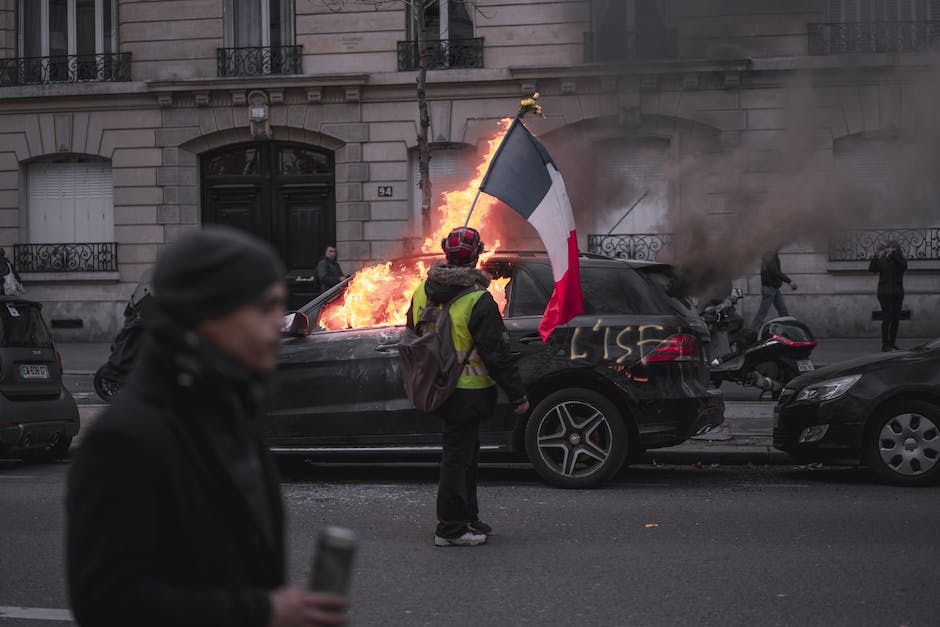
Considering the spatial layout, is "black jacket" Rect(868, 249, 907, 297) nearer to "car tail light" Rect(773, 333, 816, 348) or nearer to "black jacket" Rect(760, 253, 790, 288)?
"black jacket" Rect(760, 253, 790, 288)

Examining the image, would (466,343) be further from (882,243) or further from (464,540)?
(882,243)

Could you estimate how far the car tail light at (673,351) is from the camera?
8617 millimetres

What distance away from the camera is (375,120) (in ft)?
71.8

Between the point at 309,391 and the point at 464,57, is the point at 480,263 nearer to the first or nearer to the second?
the point at 309,391

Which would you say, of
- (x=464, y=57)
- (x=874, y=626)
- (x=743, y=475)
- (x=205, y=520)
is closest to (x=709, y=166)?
(x=743, y=475)

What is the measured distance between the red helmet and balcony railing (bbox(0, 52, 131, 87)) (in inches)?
702

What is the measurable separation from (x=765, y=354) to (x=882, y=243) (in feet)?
10.3

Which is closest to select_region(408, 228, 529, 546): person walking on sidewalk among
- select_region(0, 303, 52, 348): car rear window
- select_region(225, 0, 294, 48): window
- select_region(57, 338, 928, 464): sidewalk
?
select_region(57, 338, 928, 464): sidewalk

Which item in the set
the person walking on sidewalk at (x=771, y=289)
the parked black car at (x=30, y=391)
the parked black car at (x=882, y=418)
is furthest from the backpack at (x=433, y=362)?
the person walking on sidewalk at (x=771, y=289)

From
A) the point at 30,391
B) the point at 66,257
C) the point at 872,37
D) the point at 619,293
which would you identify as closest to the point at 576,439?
the point at 619,293

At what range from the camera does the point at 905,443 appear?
340 inches

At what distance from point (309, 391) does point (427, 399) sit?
7.45 feet

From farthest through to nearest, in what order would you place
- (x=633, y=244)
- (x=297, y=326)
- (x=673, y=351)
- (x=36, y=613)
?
1. (x=633, y=244)
2. (x=297, y=326)
3. (x=673, y=351)
4. (x=36, y=613)

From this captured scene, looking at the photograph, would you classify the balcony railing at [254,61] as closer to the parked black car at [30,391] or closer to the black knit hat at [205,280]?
the parked black car at [30,391]
